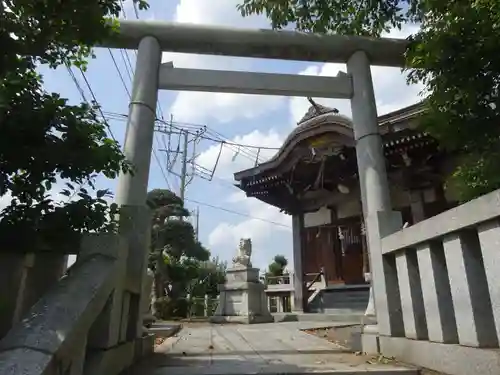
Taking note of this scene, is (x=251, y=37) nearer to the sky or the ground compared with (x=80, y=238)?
nearer to the sky

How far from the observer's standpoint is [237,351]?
4273 millimetres

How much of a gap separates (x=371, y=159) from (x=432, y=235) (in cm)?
193

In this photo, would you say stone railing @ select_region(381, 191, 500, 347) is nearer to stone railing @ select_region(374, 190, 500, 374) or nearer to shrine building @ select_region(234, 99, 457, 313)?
stone railing @ select_region(374, 190, 500, 374)

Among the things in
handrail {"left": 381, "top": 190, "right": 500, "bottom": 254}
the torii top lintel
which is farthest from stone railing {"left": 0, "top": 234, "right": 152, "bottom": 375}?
the torii top lintel

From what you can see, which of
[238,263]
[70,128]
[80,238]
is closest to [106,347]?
[80,238]

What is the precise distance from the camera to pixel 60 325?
186cm

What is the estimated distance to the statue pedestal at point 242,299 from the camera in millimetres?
10422

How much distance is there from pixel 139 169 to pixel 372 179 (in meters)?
2.58

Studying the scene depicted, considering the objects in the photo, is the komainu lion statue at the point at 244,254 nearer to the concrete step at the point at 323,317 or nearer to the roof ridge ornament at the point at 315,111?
the concrete step at the point at 323,317

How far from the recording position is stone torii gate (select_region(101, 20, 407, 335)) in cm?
424

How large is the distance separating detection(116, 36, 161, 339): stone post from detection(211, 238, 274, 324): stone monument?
6668 mm

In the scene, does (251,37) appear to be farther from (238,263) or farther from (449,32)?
(238,263)

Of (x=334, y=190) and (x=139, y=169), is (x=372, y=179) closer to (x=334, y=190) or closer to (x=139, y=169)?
(x=139, y=169)

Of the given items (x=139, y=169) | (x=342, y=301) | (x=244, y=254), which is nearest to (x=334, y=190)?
(x=342, y=301)
